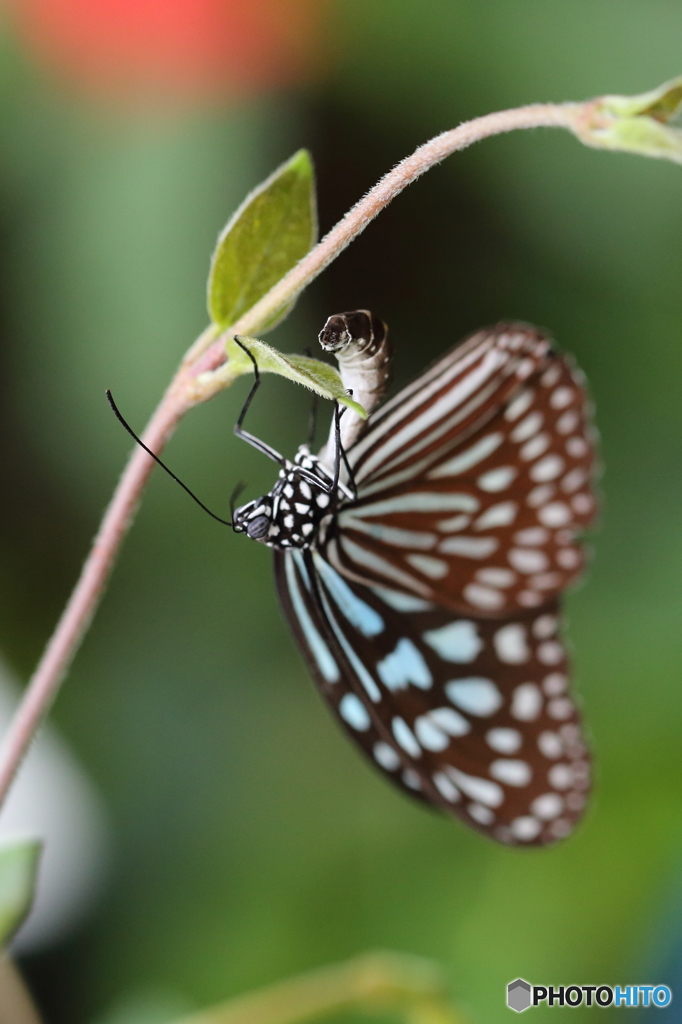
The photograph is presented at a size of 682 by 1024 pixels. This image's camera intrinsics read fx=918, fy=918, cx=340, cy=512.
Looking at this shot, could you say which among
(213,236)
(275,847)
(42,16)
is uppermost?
(42,16)

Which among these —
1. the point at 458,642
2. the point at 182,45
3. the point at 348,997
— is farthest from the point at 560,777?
the point at 182,45

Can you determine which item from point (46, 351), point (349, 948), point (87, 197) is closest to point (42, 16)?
point (87, 197)

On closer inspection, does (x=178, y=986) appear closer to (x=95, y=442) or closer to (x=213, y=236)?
(x=95, y=442)

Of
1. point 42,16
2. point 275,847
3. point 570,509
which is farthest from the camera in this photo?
point 275,847

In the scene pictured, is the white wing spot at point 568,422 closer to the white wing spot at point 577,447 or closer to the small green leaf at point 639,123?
the white wing spot at point 577,447

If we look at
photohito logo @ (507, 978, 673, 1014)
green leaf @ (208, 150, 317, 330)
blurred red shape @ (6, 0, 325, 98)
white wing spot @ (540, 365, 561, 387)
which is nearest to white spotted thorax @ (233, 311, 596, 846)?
white wing spot @ (540, 365, 561, 387)

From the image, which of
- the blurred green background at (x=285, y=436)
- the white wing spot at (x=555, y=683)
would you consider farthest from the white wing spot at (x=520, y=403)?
the blurred green background at (x=285, y=436)

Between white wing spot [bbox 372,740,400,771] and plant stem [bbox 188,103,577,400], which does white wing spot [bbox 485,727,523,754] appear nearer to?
white wing spot [bbox 372,740,400,771]
